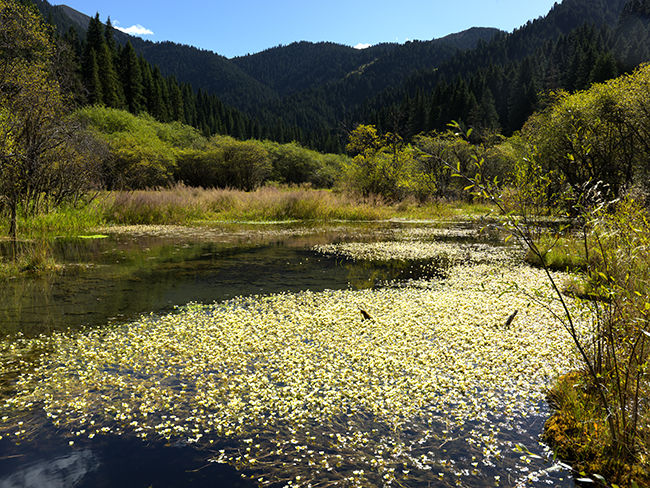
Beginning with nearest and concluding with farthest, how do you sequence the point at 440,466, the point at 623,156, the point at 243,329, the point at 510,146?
the point at 440,466 → the point at 243,329 → the point at 623,156 → the point at 510,146

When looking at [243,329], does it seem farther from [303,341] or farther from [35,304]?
[35,304]

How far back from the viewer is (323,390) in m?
3.77

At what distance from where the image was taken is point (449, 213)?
26.0 m

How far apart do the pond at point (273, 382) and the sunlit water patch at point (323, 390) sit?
18mm

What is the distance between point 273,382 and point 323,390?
0.53 metres

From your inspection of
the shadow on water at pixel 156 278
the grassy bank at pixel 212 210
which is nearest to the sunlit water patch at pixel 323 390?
the shadow on water at pixel 156 278

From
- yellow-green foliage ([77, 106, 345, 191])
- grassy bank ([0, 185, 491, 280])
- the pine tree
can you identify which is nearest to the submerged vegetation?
grassy bank ([0, 185, 491, 280])

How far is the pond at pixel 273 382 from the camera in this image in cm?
271

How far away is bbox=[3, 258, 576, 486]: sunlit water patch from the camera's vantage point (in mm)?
2768

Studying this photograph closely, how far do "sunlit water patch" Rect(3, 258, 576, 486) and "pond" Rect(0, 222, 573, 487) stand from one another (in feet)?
0.06

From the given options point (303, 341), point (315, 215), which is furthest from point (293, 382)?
point (315, 215)

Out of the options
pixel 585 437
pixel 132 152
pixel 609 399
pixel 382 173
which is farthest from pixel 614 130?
pixel 132 152

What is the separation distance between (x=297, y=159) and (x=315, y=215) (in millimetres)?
34746

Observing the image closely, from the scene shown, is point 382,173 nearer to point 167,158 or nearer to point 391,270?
point 391,270
